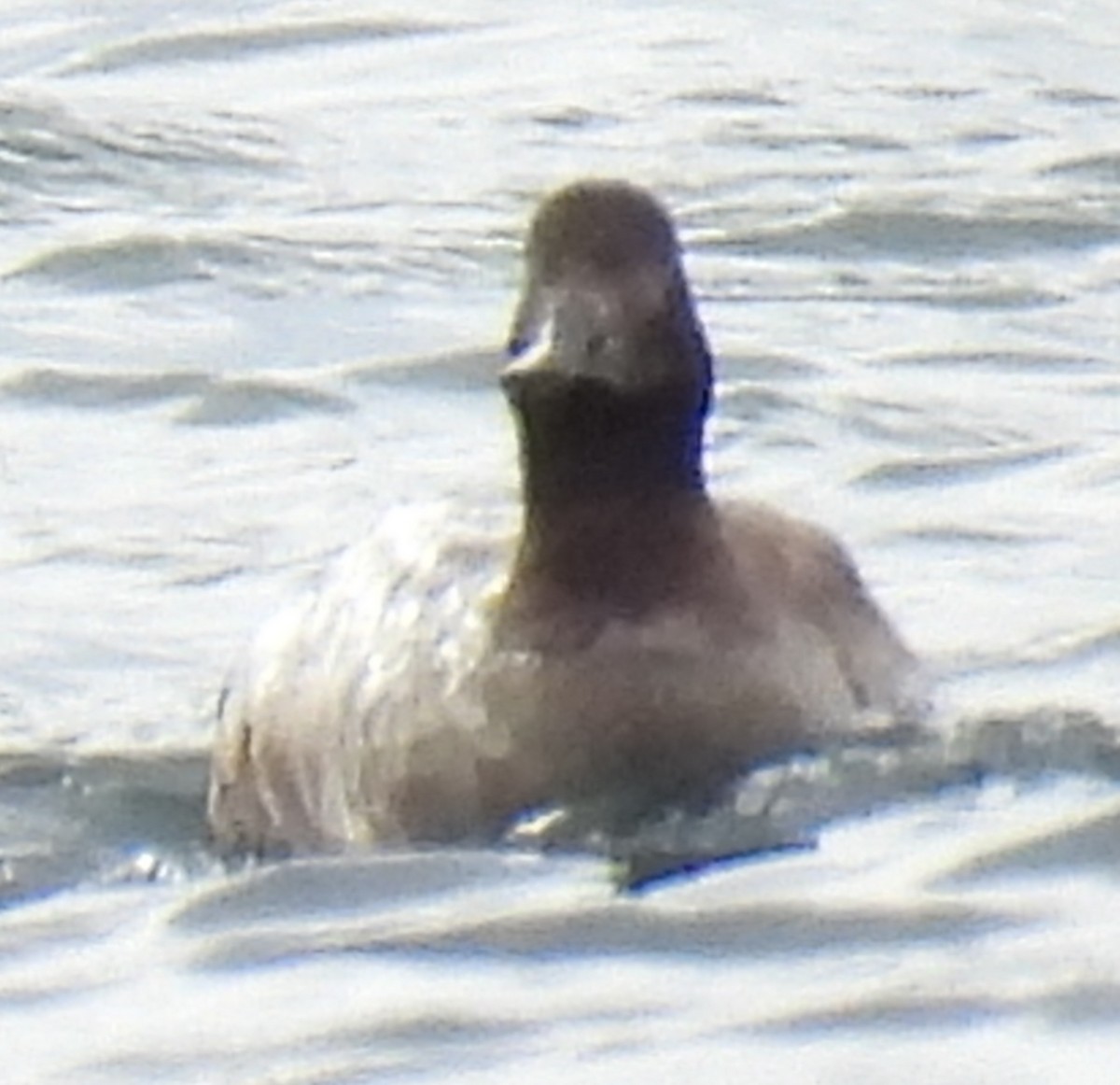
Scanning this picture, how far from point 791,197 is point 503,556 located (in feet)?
15.0

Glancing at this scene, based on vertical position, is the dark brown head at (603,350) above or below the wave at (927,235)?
above

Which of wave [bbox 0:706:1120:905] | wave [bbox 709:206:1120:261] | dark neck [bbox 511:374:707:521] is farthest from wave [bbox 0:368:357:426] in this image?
dark neck [bbox 511:374:707:521]

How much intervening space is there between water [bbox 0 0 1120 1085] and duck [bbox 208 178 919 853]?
0.44 ft

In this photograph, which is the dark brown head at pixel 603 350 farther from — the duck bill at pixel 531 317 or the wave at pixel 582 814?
the wave at pixel 582 814

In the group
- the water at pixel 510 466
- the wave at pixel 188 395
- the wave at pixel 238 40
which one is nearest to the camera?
the water at pixel 510 466

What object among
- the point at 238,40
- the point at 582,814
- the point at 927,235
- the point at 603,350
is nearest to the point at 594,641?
the point at 582,814

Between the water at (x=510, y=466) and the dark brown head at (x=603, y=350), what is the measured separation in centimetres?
68

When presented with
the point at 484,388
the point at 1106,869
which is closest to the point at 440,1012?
the point at 1106,869

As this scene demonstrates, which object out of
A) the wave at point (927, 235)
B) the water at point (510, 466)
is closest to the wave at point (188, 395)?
the water at point (510, 466)

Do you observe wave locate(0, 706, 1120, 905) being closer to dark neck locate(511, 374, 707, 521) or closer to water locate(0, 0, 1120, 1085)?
water locate(0, 0, 1120, 1085)

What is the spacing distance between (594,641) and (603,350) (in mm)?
603

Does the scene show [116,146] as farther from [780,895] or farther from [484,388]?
[780,895]

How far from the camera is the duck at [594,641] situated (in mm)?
11383

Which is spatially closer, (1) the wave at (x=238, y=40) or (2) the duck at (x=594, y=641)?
(2) the duck at (x=594, y=641)
